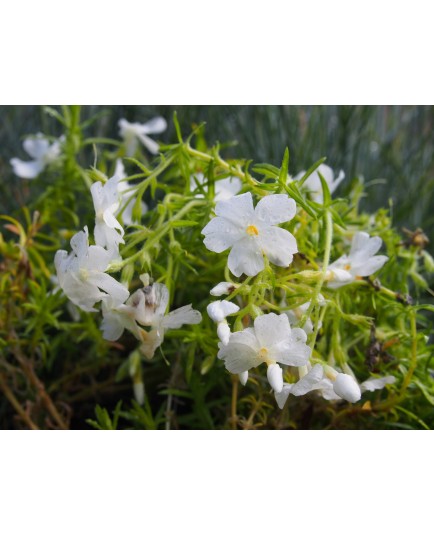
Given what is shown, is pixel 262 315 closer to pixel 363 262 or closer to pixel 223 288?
pixel 223 288

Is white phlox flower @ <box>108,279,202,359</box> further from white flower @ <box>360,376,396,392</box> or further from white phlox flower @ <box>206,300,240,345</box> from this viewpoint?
white flower @ <box>360,376,396,392</box>

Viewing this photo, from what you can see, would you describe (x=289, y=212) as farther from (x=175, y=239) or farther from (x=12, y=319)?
(x=12, y=319)

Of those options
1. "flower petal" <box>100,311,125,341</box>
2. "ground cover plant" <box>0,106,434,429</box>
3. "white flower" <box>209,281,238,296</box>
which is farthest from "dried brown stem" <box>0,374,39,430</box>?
"white flower" <box>209,281,238,296</box>

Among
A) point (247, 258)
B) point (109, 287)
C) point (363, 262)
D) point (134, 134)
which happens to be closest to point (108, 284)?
point (109, 287)

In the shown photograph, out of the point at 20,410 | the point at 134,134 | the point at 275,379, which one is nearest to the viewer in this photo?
the point at 275,379

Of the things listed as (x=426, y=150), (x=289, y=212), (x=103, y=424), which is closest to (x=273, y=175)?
(x=289, y=212)
